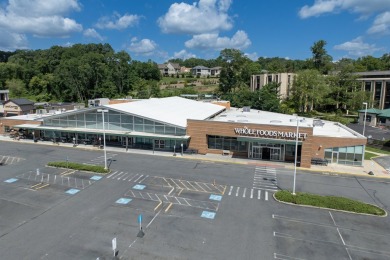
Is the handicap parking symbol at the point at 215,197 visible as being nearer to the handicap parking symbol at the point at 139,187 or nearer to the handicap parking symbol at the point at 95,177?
the handicap parking symbol at the point at 139,187

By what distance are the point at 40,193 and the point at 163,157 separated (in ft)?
60.9

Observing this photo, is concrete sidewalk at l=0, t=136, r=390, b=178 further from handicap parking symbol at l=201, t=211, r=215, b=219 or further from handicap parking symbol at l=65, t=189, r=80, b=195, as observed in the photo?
handicap parking symbol at l=201, t=211, r=215, b=219

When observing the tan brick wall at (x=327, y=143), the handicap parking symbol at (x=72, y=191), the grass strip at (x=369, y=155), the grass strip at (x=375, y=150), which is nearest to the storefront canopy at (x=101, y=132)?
the handicap parking symbol at (x=72, y=191)

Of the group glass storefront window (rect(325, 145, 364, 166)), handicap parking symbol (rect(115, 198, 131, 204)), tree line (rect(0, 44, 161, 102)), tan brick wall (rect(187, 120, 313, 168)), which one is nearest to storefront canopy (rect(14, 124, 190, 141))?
tan brick wall (rect(187, 120, 313, 168))

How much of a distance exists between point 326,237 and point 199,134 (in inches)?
1048

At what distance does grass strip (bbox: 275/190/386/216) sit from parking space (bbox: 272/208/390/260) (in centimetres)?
67

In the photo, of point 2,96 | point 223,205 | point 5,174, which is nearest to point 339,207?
point 223,205

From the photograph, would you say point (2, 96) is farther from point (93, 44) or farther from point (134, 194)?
point (134, 194)

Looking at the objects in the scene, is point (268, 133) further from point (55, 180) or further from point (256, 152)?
point (55, 180)

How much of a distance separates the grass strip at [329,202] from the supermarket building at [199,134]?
1169cm

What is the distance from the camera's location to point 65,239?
20516 mm

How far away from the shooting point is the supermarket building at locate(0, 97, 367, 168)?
40.6m

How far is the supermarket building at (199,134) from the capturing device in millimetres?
40562

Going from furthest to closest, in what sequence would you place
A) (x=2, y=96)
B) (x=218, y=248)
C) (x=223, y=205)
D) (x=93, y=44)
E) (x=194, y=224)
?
(x=93, y=44), (x=2, y=96), (x=223, y=205), (x=194, y=224), (x=218, y=248)
